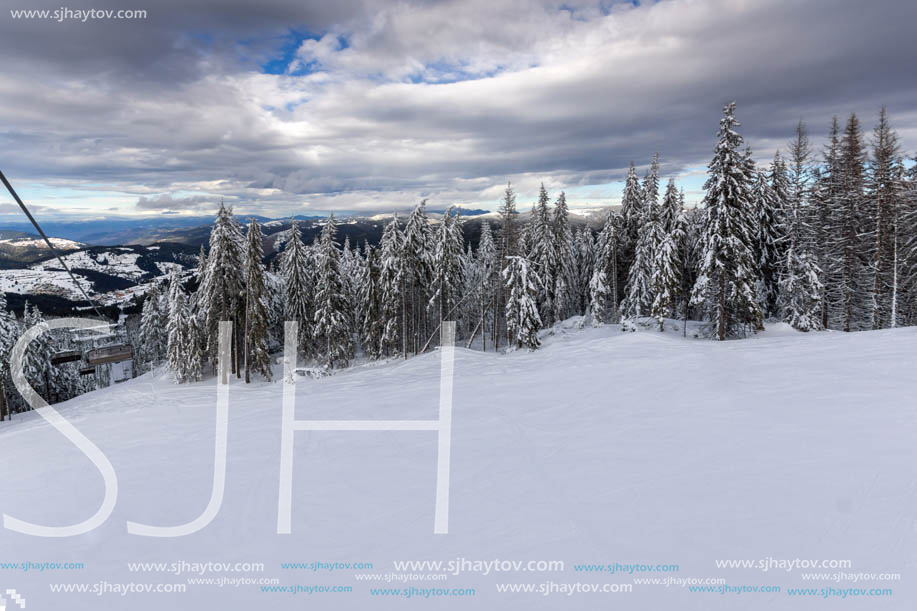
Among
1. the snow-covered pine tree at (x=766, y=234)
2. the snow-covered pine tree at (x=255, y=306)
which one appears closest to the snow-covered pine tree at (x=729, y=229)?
the snow-covered pine tree at (x=766, y=234)

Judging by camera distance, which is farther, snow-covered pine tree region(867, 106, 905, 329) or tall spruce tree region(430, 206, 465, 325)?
tall spruce tree region(430, 206, 465, 325)

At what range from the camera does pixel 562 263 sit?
4506cm

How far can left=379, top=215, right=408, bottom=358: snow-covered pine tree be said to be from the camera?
34.5 m

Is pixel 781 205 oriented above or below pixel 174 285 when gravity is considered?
above

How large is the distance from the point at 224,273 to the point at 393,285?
1234 cm

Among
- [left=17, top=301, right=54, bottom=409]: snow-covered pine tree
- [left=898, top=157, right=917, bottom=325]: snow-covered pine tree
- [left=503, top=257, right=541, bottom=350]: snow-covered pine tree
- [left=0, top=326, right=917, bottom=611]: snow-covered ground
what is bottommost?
[left=17, top=301, right=54, bottom=409]: snow-covered pine tree

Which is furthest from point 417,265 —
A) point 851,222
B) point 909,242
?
point 909,242

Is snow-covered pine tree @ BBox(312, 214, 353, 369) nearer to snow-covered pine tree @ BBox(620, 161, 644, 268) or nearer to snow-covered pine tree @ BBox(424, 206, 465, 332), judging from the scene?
snow-covered pine tree @ BBox(424, 206, 465, 332)

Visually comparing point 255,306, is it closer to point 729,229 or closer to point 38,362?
point 38,362

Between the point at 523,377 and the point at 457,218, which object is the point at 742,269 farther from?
the point at 457,218

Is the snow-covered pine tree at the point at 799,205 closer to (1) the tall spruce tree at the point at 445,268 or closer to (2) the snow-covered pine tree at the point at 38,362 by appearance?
(1) the tall spruce tree at the point at 445,268

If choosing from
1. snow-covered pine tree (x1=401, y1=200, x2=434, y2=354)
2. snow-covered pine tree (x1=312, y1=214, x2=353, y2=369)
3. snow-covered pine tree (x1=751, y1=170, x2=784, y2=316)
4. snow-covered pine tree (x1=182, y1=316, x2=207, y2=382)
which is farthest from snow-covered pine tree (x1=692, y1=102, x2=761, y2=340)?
snow-covered pine tree (x1=182, y1=316, x2=207, y2=382)

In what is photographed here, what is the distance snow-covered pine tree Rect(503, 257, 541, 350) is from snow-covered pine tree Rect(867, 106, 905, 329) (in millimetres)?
20458

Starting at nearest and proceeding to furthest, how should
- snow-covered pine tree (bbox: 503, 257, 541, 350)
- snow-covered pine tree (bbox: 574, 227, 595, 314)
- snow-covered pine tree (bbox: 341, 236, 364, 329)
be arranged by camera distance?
snow-covered pine tree (bbox: 503, 257, 541, 350) < snow-covered pine tree (bbox: 341, 236, 364, 329) < snow-covered pine tree (bbox: 574, 227, 595, 314)
